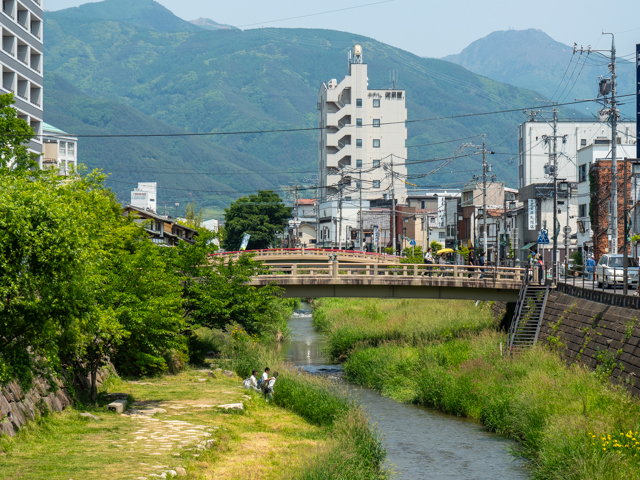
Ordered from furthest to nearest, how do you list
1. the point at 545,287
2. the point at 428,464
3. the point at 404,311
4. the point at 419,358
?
the point at 404,311, the point at 545,287, the point at 419,358, the point at 428,464

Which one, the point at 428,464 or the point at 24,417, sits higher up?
the point at 24,417

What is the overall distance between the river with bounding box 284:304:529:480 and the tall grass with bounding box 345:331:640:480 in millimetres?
688

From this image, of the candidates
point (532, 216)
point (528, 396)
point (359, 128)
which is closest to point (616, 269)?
point (528, 396)

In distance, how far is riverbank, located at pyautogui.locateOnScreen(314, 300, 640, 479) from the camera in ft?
62.0

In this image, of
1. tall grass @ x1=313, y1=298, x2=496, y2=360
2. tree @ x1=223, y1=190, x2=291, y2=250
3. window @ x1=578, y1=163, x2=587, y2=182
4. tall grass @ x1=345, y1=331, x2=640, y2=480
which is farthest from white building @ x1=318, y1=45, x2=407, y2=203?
tall grass @ x1=345, y1=331, x2=640, y2=480

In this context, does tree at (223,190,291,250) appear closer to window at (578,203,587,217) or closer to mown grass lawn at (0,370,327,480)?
window at (578,203,587,217)

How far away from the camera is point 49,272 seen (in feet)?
50.6

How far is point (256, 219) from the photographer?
116 meters

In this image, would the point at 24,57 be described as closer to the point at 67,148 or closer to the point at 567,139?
the point at 567,139

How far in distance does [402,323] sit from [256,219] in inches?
2791

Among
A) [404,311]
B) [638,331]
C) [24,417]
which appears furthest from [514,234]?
[24,417]

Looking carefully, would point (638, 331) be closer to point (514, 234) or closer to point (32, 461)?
point (32, 461)

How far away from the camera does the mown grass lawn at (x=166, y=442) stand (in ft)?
53.5

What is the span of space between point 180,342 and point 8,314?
13.7 meters
